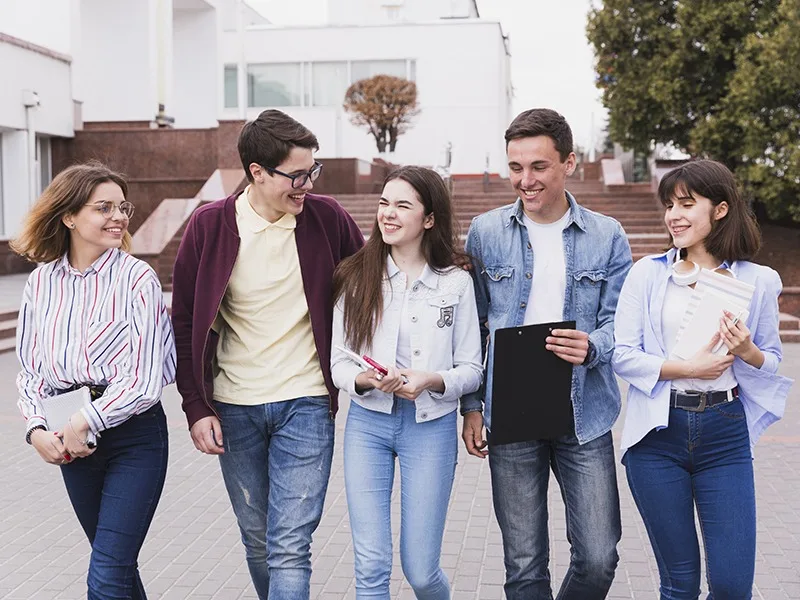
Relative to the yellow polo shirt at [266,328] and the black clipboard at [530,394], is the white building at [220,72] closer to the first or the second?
the yellow polo shirt at [266,328]

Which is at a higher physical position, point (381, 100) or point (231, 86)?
point (231, 86)

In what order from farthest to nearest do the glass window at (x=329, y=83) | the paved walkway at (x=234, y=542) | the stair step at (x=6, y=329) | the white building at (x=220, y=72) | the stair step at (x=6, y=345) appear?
the glass window at (x=329, y=83), the white building at (x=220, y=72), the stair step at (x=6, y=329), the stair step at (x=6, y=345), the paved walkway at (x=234, y=542)

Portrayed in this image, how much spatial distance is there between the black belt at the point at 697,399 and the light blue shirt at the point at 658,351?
0.14ft

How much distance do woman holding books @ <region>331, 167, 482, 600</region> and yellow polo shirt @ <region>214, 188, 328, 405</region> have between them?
0.51 ft

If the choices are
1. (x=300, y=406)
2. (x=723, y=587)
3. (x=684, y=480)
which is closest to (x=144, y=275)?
(x=300, y=406)

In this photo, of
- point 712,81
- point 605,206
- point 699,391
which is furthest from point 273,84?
point 699,391

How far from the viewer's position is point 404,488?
3471 mm

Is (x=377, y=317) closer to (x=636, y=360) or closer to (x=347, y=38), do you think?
(x=636, y=360)

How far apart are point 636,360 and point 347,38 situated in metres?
34.4

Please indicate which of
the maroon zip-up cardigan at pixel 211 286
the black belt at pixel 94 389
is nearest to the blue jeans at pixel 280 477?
the maroon zip-up cardigan at pixel 211 286

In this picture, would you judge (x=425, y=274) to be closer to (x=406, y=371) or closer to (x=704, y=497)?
(x=406, y=371)

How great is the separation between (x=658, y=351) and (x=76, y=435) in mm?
1900

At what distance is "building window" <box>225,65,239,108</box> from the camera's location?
120 ft

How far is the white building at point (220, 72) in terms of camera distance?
21.6m
